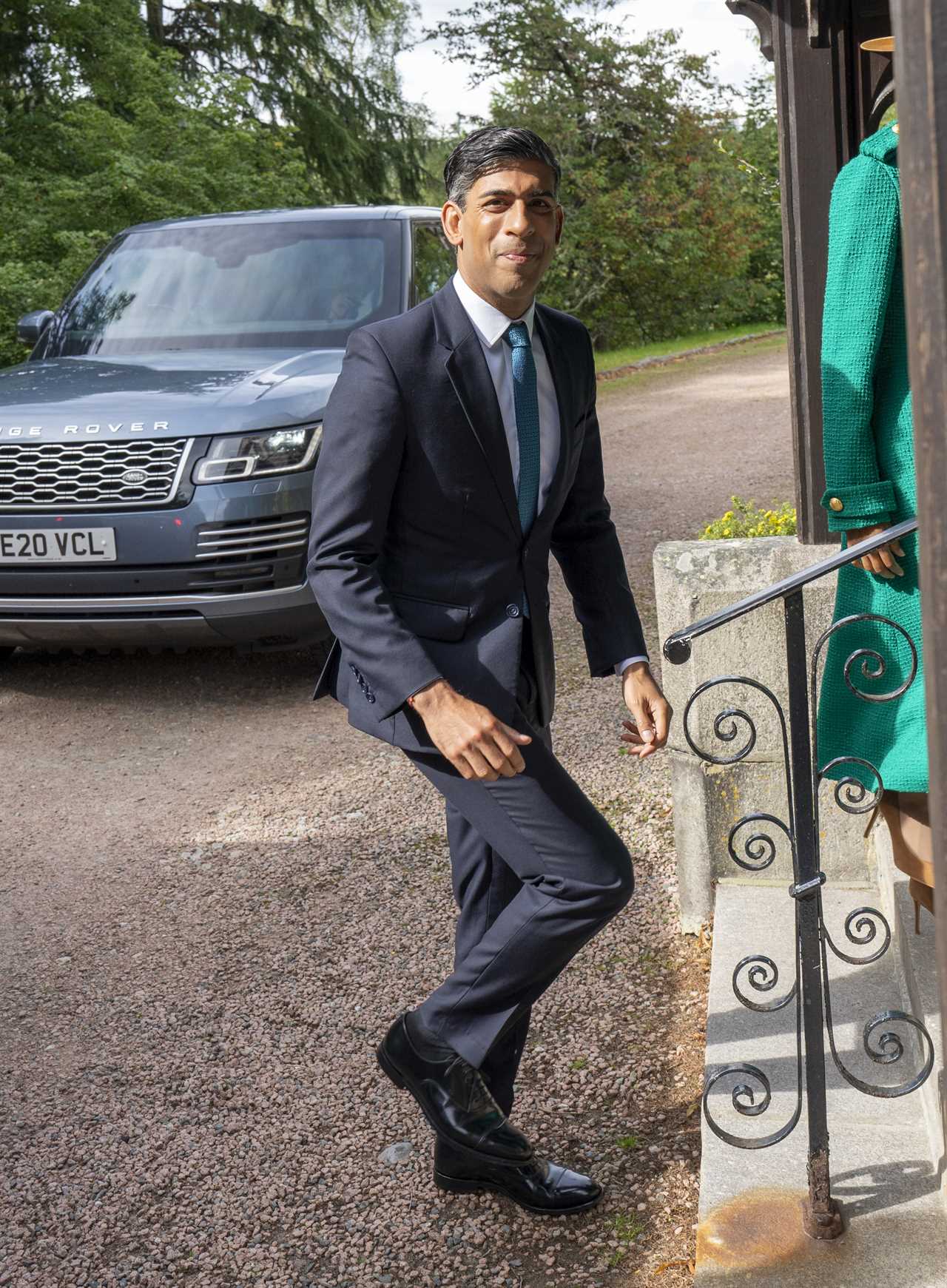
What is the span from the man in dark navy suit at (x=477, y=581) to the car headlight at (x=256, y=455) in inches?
128

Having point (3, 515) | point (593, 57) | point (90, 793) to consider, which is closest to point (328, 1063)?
point (90, 793)

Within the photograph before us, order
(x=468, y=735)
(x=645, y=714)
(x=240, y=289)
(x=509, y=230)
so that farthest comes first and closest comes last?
(x=240, y=289), (x=645, y=714), (x=509, y=230), (x=468, y=735)

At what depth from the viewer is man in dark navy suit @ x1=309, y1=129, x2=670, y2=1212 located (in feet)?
8.43

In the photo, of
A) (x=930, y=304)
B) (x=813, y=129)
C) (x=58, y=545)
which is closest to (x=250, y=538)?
(x=58, y=545)

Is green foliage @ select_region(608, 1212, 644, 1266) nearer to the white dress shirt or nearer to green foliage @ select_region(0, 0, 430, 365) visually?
the white dress shirt

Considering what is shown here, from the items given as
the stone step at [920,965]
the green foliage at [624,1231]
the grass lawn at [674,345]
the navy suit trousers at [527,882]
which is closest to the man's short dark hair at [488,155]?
the navy suit trousers at [527,882]

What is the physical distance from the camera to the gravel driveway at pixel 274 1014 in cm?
294

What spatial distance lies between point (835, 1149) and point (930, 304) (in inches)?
86.9

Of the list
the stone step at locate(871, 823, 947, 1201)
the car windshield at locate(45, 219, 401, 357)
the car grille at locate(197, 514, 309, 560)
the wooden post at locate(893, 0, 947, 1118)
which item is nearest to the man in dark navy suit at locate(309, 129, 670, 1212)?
the stone step at locate(871, 823, 947, 1201)

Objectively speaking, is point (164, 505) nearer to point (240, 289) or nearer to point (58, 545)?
point (58, 545)

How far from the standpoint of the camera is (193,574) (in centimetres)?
601

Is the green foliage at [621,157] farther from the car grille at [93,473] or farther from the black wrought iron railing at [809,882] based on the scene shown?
the black wrought iron railing at [809,882]

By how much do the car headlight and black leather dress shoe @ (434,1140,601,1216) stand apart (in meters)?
3.59

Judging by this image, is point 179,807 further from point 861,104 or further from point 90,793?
point 861,104
